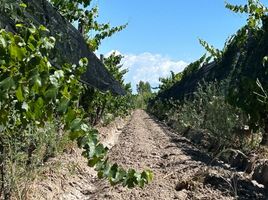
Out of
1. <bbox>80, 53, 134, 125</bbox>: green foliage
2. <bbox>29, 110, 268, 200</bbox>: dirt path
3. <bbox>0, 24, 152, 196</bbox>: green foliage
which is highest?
<bbox>80, 53, 134, 125</bbox>: green foliage

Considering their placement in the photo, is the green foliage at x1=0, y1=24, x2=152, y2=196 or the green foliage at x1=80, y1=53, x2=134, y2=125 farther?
the green foliage at x1=80, y1=53, x2=134, y2=125

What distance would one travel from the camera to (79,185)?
567 cm

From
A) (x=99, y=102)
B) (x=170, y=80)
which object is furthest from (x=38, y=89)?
(x=170, y=80)

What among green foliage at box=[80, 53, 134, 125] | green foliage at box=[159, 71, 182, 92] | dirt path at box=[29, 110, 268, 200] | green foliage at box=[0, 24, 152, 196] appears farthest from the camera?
green foliage at box=[159, 71, 182, 92]

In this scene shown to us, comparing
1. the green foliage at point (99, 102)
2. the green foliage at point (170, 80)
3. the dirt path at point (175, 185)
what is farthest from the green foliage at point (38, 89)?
the green foliage at point (170, 80)

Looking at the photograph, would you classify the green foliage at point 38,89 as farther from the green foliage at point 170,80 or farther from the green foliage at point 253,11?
the green foliage at point 170,80

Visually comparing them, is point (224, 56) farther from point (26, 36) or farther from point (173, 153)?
point (26, 36)

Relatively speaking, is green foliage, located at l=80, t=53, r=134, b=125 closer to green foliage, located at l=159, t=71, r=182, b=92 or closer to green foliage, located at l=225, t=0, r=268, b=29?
green foliage, located at l=225, t=0, r=268, b=29

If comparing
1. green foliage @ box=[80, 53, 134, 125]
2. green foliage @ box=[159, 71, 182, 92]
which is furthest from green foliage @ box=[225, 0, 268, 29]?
green foliage @ box=[159, 71, 182, 92]

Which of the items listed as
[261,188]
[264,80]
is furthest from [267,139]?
[261,188]

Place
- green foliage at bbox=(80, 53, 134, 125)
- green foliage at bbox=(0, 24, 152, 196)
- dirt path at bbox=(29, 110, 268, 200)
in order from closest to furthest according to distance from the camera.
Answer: green foliage at bbox=(0, 24, 152, 196), dirt path at bbox=(29, 110, 268, 200), green foliage at bbox=(80, 53, 134, 125)

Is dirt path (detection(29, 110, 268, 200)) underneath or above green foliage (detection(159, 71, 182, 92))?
underneath

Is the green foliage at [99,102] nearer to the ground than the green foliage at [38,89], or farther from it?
farther from it

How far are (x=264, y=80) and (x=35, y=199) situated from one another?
18.7 ft
